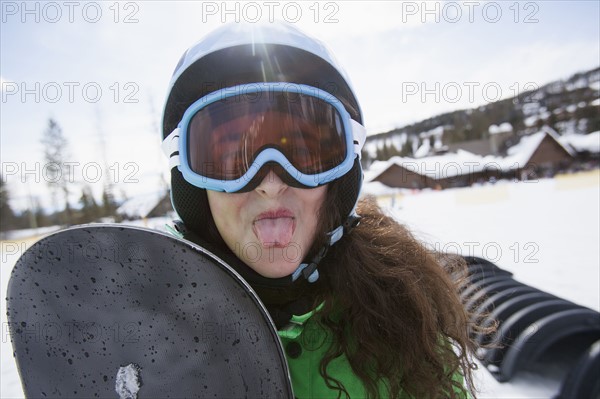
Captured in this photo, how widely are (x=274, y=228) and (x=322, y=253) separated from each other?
0.32 m

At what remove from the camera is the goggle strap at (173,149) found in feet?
5.40

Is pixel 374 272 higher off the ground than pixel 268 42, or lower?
lower

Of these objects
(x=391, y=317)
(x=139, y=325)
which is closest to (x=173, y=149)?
(x=139, y=325)

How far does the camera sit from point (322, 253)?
1517 mm

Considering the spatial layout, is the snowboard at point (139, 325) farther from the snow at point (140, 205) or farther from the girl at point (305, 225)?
the snow at point (140, 205)

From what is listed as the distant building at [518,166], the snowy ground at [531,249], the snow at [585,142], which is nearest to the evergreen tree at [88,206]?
the snowy ground at [531,249]

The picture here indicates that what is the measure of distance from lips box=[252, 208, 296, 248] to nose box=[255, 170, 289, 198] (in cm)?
7

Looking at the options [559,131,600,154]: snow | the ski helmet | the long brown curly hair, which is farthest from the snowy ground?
[559,131,600,154]: snow

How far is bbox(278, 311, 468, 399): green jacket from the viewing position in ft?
4.28

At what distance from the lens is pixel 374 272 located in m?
1.49

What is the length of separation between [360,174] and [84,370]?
1461mm

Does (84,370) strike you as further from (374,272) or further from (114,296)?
(374,272)

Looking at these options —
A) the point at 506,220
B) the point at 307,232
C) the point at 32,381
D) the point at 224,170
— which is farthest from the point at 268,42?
the point at 506,220

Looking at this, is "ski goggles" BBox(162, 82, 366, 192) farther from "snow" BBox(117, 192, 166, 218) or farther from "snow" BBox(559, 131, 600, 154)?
"snow" BBox(559, 131, 600, 154)
